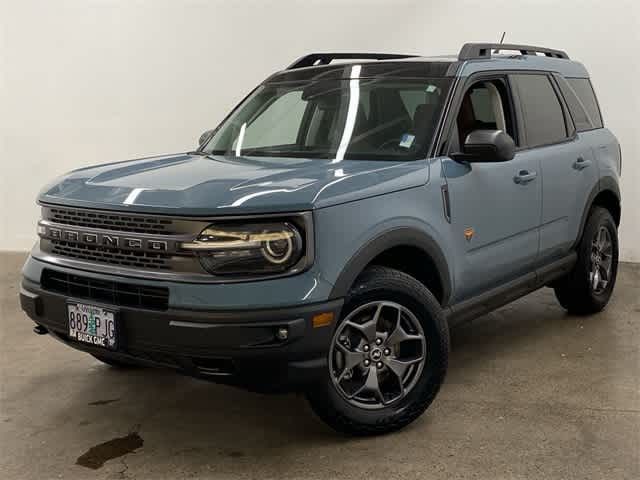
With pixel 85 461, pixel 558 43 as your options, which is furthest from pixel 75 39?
pixel 85 461

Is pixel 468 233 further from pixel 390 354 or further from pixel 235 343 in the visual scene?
pixel 235 343

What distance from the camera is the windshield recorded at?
375 centimetres

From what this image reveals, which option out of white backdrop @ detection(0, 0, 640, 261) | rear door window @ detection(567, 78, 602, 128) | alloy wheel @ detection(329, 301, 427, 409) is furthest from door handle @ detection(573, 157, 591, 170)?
white backdrop @ detection(0, 0, 640, 261)

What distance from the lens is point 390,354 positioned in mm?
3367

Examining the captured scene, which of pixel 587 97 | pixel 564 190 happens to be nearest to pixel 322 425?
pixel 564 190

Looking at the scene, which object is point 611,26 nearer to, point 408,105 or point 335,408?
point 408,105

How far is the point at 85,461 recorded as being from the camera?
3.21 meters

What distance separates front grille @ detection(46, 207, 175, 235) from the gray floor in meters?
0.95

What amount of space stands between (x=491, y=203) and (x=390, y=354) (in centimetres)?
104

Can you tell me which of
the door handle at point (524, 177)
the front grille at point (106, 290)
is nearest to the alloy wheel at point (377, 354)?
the front grille at point (106, 290)

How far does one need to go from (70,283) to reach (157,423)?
2.56 feet

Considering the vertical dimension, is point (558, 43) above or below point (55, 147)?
above

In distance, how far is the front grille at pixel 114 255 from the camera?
119 inches

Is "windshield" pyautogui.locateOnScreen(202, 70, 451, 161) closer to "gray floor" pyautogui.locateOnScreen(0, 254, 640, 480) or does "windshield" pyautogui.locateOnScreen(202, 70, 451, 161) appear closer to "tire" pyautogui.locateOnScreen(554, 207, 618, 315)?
"gray floor" pyautogui.locateOnScreen(0, 254, 640, 480)
